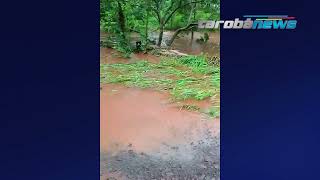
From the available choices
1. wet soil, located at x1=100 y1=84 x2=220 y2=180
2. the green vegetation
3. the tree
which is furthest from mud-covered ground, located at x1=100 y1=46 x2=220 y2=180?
the tree

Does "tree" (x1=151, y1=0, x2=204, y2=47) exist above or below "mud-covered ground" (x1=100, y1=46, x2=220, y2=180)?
above

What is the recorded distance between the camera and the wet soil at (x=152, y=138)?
3533 millimetres

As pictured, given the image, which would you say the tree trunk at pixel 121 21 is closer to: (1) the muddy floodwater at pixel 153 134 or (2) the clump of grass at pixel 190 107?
(1) the muddy floodwater at pixel 153 134

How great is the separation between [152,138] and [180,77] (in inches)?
21.8

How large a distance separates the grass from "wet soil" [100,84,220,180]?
0.08 metres

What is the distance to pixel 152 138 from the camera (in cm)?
359

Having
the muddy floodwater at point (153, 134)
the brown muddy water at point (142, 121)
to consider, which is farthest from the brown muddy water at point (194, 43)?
the brown muddy water at point (142, 121)

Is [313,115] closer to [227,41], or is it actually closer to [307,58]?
[307,58]

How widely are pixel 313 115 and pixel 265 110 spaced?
0.42m

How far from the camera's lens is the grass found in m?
3.63

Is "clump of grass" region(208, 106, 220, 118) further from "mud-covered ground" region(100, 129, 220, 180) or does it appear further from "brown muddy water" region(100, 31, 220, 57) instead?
"brown muddy water" region(100, 31, 220, 57)

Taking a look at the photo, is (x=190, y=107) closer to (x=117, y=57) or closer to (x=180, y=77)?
(x=180, y=77)
